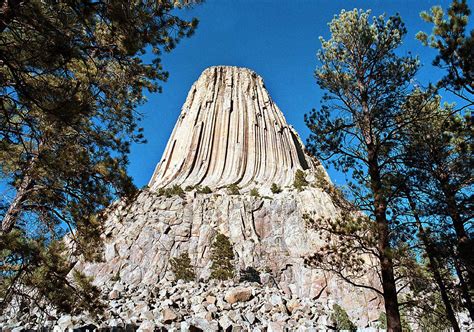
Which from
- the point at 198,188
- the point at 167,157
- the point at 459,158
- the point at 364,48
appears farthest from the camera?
the point at 167,157

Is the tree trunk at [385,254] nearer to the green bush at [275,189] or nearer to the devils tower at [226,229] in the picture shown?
the devils tower at [226,229]

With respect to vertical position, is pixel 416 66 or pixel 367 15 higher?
pixel 367 15

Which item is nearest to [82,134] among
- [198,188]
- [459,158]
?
[459,158]

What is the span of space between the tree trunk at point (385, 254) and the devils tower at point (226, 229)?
1303mm

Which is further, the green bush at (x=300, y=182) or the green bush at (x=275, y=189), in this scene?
the green bush at (x=275, y=189)

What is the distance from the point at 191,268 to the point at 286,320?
14.1 meters

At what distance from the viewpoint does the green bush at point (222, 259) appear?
82.4 ft

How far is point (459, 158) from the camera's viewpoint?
29.2ft

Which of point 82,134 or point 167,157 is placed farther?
point 167,157

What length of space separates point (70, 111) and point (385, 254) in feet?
19.3

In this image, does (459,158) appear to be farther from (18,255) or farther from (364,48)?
(18,255)

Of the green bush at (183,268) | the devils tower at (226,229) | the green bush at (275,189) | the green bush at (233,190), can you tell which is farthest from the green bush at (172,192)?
the green bush at (275,189)

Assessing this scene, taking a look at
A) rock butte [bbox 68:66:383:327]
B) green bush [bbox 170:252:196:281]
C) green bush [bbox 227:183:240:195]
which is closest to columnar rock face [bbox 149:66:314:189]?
rock butte [bbox 68:66:383:327]

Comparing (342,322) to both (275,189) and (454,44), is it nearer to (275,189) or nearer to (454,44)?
(454,44)
